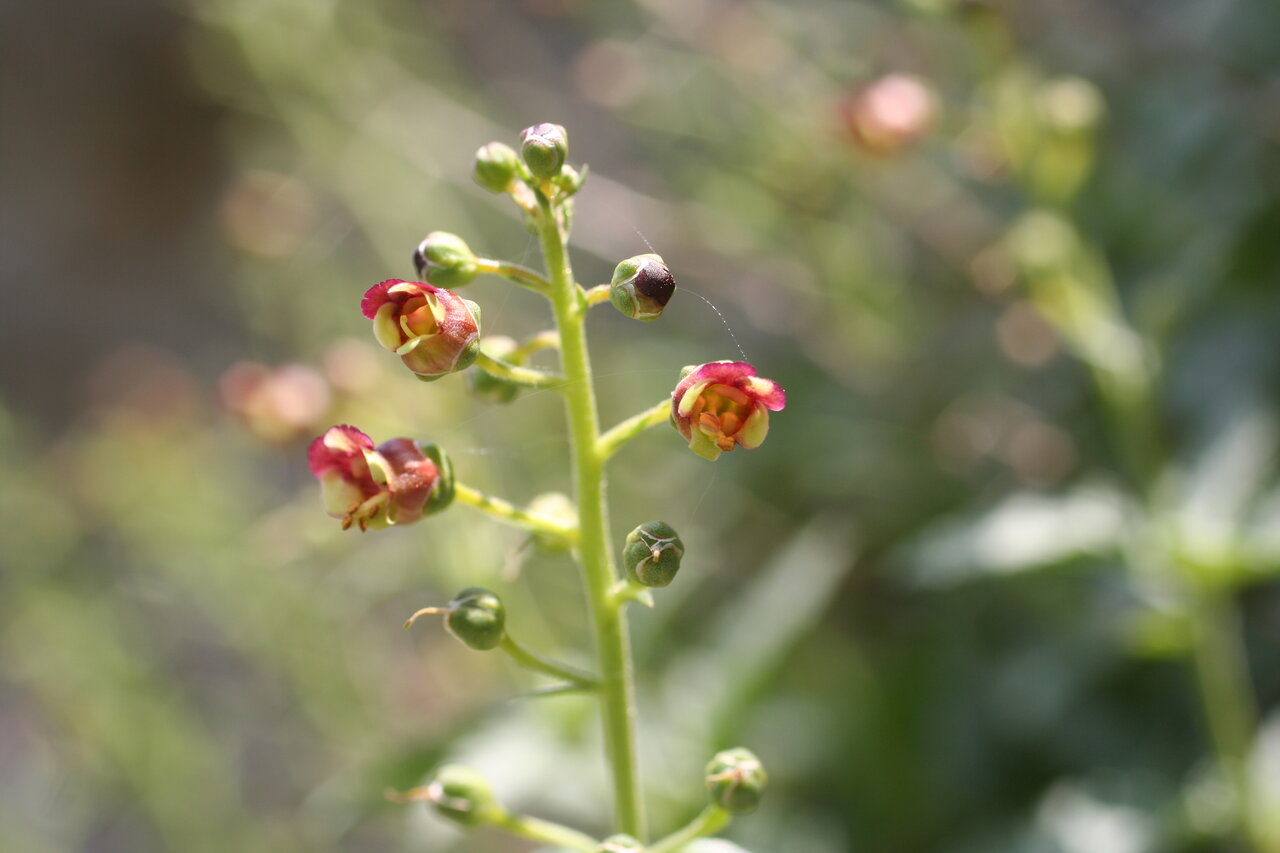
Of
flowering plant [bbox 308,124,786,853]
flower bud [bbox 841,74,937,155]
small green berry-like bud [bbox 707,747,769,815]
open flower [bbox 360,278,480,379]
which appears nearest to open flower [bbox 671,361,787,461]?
flowering plant [bbox 308,124,786,853]

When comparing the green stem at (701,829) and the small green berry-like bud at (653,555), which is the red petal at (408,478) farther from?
the green stem at (701,829)

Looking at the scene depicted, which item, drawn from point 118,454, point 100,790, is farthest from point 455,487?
point 100,790

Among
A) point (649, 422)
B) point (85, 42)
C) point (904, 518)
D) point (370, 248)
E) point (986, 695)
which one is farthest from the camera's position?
point (85, 42)

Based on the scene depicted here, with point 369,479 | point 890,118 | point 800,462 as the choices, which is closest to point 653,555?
point 369,479

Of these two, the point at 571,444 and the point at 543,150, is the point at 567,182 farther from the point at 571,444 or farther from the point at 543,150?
the point at 571,444

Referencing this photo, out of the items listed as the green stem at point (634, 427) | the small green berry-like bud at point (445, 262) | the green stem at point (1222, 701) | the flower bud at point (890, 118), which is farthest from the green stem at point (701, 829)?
the flower bud at point (890, 118)

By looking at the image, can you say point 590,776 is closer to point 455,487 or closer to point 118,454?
point 455,487
